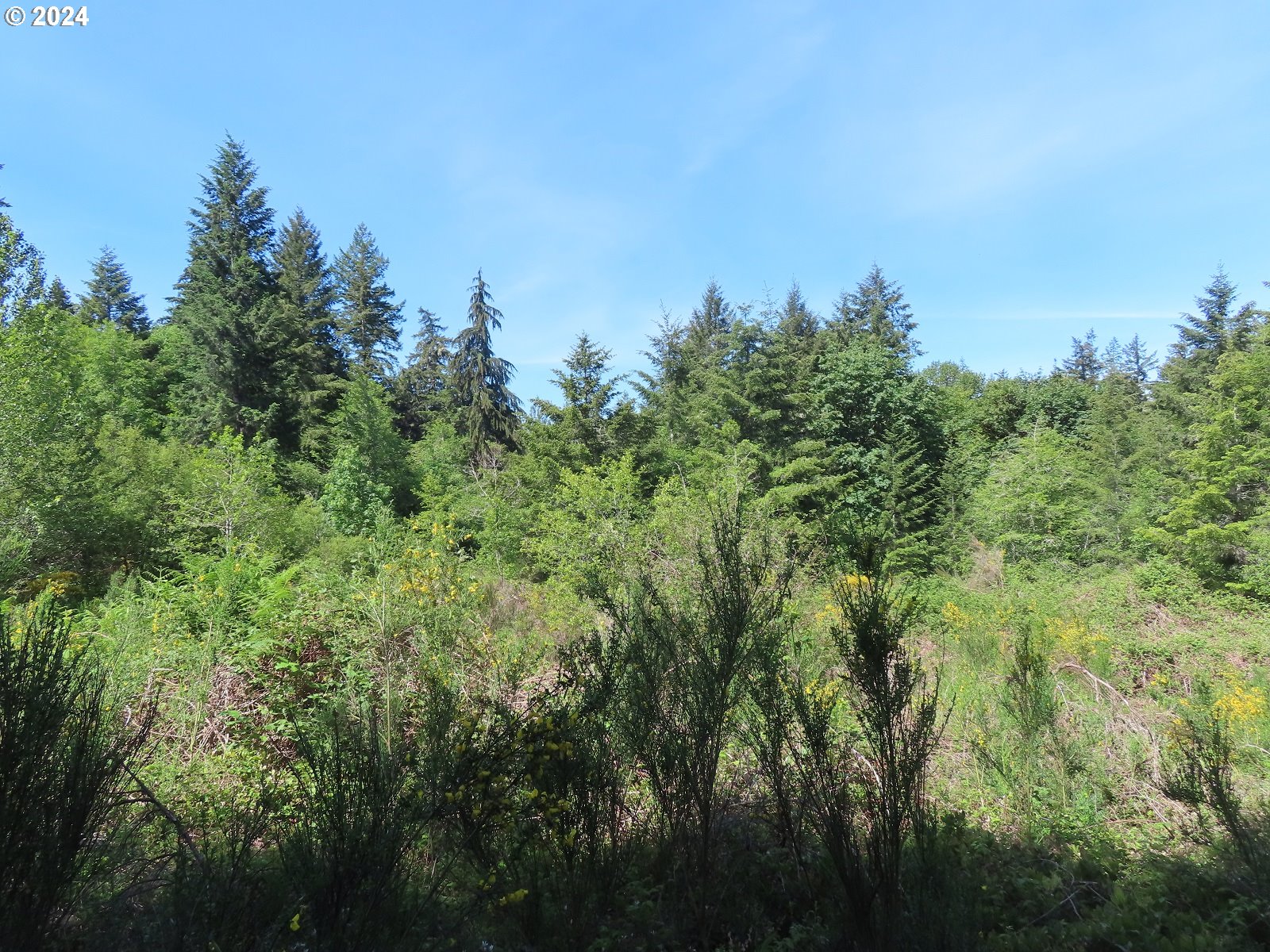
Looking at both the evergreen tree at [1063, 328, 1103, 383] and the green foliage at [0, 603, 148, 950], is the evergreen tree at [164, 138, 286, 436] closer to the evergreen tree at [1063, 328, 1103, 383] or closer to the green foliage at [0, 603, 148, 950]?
the green foliage at [0, 603, 148, 950]

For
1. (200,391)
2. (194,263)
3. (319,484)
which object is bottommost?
(319,484)

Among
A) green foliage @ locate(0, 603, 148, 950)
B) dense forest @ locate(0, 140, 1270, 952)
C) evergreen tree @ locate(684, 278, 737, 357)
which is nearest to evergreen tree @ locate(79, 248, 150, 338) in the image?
dense forest @ locate(0, 140, 1270, 952)

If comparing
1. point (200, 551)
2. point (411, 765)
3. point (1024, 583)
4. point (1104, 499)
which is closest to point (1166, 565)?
point (1024, 583)

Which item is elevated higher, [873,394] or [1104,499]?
[873,394]

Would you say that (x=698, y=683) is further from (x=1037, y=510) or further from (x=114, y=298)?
(x=114, y=298)

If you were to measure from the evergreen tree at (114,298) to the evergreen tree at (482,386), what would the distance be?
21142 millimetres

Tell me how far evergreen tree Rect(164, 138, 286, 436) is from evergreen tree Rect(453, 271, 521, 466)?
6.87 m

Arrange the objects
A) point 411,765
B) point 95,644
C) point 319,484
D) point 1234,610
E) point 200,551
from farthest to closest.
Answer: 1. point 319,484
2. point 200,551
3. point 1234,610
4. point 95,644
5. point 411,765

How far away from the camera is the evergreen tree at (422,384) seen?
101 feet

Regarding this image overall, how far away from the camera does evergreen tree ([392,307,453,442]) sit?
30875mm

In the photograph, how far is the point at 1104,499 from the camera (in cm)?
2247

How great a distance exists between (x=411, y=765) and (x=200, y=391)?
2666cm

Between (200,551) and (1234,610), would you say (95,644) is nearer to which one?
(200,551)

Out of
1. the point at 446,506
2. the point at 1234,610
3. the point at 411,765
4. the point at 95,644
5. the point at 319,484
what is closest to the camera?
the point at 411,765
